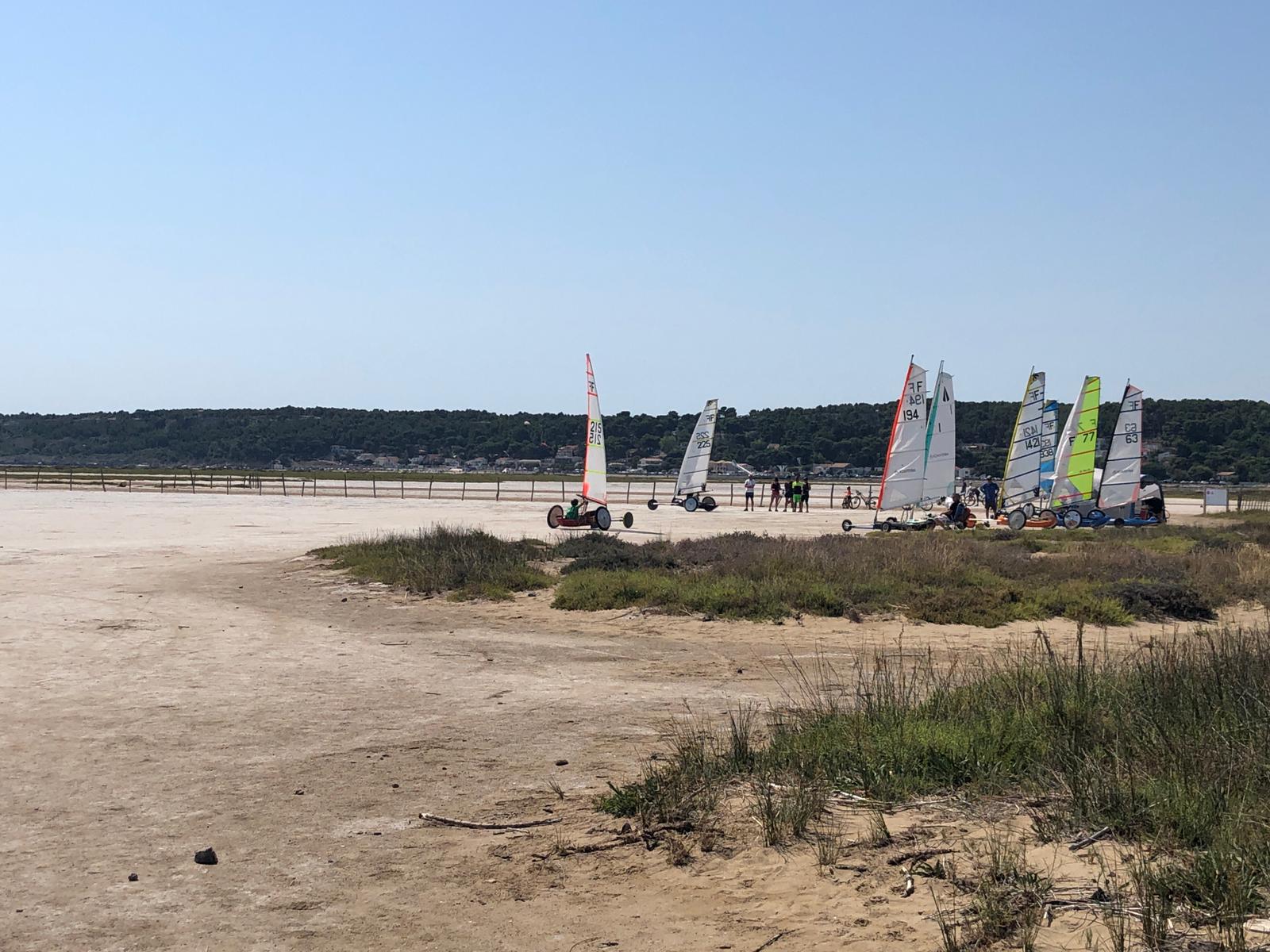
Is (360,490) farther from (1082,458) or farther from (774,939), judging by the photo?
(774,939)

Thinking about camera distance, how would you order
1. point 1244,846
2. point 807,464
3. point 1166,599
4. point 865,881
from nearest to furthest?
1. point 1244,846
2. point 865,881
3. point 1166,599
4. point 807,464

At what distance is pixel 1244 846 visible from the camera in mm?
5324

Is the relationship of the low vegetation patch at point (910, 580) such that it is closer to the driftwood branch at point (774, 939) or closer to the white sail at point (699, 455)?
the driftwood branch at point (774, 939)

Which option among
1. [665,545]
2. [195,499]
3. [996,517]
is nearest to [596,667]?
[665,545]

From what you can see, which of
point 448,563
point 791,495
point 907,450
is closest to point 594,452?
point 907,450

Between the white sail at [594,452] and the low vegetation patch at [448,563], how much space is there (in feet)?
23.1

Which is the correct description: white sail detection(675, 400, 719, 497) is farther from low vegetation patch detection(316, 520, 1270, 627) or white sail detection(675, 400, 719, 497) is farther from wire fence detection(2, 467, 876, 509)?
low vegetation patch detection(316, 520, 1270, 627)

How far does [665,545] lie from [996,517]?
19602 mm

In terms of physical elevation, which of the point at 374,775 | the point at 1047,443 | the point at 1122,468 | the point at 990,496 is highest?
the point at 1047,443

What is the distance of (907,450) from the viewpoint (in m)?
34.9

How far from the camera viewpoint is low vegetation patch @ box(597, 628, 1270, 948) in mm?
5258

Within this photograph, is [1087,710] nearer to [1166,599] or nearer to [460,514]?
[1166,599]

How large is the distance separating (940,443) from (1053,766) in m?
30.3

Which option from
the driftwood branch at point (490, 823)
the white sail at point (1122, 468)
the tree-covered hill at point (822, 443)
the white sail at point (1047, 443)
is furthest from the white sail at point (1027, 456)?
the tree-covered hill at point (822, 443)
